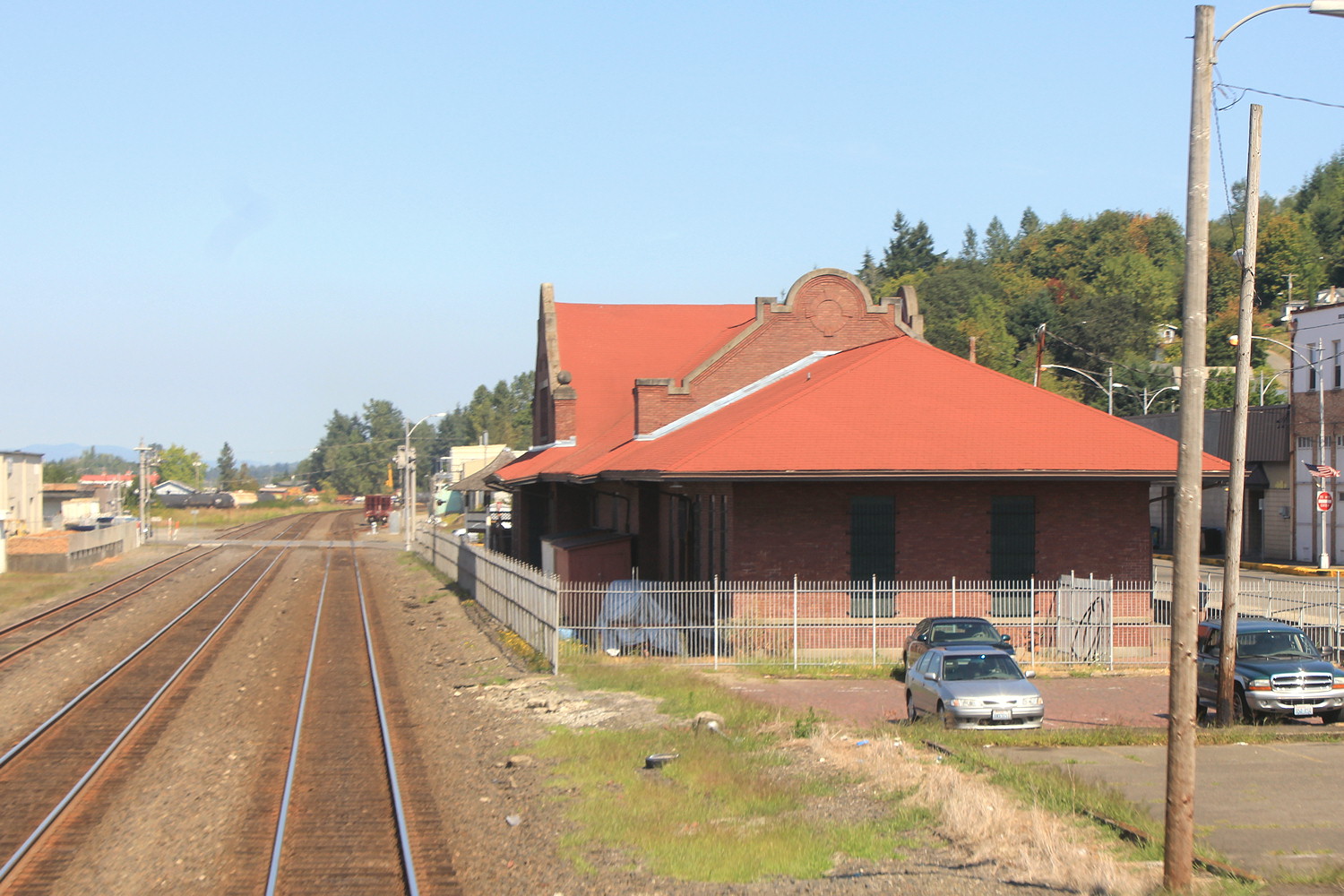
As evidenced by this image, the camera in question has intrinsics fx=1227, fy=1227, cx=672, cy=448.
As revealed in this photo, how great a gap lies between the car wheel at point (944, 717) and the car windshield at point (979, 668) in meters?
0.51

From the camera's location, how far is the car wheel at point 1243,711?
64.7 ft

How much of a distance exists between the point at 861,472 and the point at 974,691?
7.27 meters

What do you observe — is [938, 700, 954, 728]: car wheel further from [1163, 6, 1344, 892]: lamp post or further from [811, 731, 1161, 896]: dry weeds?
[1163, 6, 1344, 892]: lamp post

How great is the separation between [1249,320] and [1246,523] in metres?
43.9

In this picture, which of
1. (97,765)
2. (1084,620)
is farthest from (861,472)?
(97,765)

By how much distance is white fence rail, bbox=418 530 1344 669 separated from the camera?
25203 millimetres

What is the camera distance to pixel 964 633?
22.9 meters

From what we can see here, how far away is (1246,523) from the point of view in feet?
191

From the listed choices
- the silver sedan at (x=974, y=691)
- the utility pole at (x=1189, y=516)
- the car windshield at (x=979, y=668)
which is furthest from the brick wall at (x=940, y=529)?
the utility pole at (x=1189, y=516)

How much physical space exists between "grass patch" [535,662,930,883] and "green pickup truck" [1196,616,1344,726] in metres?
7.83

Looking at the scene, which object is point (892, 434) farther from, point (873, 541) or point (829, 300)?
point (829, 300)

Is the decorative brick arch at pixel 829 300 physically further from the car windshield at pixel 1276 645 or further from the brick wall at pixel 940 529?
the car windshield at pixel 1276 645

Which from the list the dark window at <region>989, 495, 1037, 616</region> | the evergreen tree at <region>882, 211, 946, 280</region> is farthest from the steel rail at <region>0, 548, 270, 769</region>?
the evergreen tree at <region>882, 211, 946, 280</region>

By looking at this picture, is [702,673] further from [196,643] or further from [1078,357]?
[1078,357]
